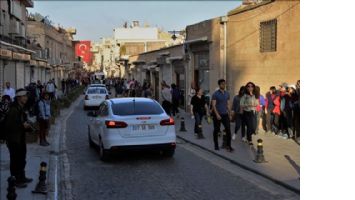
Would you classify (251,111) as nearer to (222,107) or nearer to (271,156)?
(222,107)

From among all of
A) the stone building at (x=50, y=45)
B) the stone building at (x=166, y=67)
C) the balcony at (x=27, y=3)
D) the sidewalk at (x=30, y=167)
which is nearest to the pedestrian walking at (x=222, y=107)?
the sidewalk at (x=30, y=167)

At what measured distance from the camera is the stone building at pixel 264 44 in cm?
1566

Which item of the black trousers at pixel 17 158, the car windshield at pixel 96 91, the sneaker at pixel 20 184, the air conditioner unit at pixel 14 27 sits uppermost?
the air conditioner unit at pixel 14 27

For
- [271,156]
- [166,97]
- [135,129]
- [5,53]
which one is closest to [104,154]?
[135,129]

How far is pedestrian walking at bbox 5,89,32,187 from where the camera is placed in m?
8.41

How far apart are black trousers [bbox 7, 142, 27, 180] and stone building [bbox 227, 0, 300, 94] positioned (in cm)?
890

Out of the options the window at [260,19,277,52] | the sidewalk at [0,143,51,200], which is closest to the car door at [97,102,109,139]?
the sidewalk at [0,143,51,200]

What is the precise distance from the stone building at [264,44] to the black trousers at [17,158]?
8897 mm

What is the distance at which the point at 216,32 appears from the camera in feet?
69.7

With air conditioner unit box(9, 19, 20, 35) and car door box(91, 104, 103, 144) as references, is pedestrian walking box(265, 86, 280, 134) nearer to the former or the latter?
car door box(91, 104, 103, 144)

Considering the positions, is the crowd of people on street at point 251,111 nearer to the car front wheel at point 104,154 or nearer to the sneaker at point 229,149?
the sneaker at point 229,149

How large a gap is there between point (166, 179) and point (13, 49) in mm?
22977

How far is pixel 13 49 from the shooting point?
2934 cm
